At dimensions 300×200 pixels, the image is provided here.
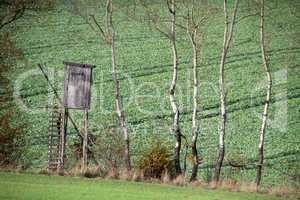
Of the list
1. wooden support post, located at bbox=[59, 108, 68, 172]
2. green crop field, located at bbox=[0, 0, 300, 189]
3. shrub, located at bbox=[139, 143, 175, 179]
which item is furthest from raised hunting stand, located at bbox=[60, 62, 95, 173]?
shrub, located at bbox=[139, 143, 175, 179]

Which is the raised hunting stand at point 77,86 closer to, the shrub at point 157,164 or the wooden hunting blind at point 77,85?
the wooden hunting blind at point 77,85

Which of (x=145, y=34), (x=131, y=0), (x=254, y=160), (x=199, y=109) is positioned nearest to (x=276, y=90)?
(x=199, y=109)

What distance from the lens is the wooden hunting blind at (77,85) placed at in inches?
1169

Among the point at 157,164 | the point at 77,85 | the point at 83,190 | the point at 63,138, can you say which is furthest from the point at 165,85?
the point at 83,190

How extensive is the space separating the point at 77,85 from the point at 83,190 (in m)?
11.1

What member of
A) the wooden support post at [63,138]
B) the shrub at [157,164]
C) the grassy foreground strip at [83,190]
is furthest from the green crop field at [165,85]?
the shrub at [157,164]

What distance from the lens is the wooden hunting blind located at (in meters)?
29.7

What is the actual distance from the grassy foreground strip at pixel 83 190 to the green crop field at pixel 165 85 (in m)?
0.39

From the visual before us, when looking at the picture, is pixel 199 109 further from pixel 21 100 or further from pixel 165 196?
pixel 165 196

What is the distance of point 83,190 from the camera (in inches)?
758

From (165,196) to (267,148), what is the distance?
20761mm

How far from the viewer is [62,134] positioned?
2877 centimetres

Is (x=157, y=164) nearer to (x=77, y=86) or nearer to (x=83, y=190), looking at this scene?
(x=77, y=86)

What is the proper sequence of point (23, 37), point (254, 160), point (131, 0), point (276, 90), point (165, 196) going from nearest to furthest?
point (165, 196) < point (254, 160) < point (276, 90) < point (23, 37) < point (131, 0)
